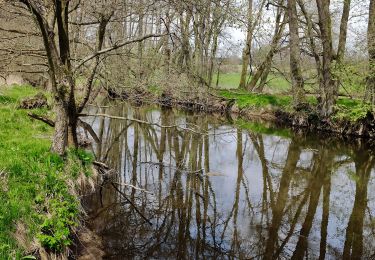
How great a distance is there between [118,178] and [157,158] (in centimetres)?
270

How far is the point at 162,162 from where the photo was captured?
1194 cm

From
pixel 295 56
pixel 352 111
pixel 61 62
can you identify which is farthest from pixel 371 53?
pixel 61 62

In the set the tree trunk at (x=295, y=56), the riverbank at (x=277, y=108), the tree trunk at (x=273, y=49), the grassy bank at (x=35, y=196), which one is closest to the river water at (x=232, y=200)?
the grassy bank at (x=35, y=196)

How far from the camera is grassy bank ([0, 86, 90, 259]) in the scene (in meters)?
4.86

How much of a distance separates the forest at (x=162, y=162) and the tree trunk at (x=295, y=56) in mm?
1190

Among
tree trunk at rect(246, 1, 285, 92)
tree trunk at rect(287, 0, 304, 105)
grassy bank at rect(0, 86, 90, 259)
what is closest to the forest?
grassy bank at rect(0, 86, 90, 259)

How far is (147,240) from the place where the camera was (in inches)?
299

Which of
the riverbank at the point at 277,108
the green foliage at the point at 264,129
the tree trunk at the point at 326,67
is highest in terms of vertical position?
the tree trunk at the point at 326,67

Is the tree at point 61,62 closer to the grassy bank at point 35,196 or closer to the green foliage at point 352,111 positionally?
the grassy bank at point 35,196

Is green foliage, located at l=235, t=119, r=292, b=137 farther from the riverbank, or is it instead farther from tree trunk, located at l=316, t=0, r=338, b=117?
tree trunk, located at l=316, t=0, r=338, b=117

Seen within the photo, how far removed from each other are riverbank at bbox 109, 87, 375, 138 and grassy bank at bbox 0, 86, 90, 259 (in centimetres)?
458

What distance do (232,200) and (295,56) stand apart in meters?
14.1

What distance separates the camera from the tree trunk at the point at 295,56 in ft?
70.1

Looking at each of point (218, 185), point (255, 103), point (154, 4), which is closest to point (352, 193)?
point (218, 185)
